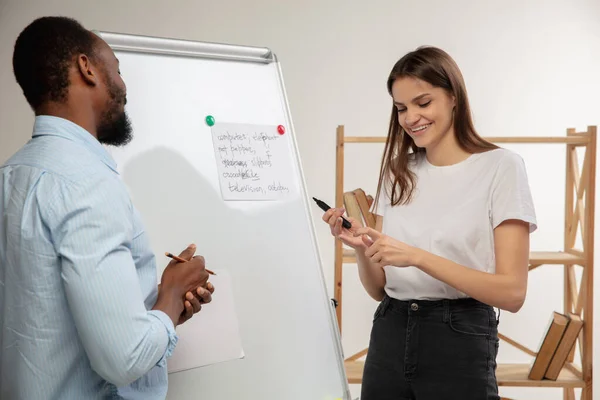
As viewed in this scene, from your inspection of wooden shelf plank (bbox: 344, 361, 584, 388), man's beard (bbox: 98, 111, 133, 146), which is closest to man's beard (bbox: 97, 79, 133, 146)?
man's beard (bbox: 98, 111, 133, 146)

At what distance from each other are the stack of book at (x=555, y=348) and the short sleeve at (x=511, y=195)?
1.28m

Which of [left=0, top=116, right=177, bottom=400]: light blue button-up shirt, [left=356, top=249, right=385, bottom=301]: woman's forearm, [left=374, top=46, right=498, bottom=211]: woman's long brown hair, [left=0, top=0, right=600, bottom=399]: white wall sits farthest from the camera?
[left=0, top=0, right=600, bottom=399]: white wall

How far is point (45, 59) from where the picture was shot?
990 millimetres

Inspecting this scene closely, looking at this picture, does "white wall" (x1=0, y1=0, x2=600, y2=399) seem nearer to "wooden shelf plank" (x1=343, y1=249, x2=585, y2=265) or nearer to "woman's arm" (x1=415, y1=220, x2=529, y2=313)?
"wooden shelf plank" (x1=343, y1=249, x2=585, y2=265)

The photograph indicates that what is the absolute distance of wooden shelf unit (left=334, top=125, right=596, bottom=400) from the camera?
2359 millimetres

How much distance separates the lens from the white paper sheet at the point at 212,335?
52.1 inches

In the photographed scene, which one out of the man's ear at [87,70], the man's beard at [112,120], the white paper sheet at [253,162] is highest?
the man's ear at [87,70]

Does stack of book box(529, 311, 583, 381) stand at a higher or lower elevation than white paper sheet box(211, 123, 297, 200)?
lower

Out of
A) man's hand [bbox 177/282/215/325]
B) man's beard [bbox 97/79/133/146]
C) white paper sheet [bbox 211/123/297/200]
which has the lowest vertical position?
man's hand [bbox 177/282/215/325]

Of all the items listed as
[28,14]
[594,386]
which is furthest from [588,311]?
[28,14]

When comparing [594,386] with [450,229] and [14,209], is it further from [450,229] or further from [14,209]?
[14,209]

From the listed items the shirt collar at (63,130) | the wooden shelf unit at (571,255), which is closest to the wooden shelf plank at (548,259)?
the wooden shelf unit at (571,255)

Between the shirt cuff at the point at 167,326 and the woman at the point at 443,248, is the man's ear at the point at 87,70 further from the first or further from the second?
the woman at the point at 443,248

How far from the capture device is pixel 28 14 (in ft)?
9.53
